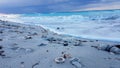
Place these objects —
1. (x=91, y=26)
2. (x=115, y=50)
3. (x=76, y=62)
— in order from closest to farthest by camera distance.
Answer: (x=76, y=62), (x=115, y=50), (x=91, y=26)

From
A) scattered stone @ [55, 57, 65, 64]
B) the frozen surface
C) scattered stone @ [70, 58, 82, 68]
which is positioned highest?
scattered stone @ [55, 57, 65, 64]

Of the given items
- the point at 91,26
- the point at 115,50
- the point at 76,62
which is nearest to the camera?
the point at 76,62

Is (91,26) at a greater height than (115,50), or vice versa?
(115,50)

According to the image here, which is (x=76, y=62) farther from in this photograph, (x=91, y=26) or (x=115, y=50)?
(x=91, y=26)

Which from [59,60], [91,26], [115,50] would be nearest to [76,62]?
[59,60]

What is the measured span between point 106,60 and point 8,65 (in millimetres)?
2033

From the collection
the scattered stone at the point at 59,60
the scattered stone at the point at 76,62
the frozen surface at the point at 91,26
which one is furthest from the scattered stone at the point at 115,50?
the frozen surface at the point at 91,26

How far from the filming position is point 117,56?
4531 mm

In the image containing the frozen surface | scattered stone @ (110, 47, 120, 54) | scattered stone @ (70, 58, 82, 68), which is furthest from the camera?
the frozen surface

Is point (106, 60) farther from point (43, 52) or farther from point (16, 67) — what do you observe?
point (16, 67)

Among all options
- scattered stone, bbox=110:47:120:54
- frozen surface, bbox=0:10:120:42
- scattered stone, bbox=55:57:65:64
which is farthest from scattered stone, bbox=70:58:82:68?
frozen surface, bbox=0:10:120:42

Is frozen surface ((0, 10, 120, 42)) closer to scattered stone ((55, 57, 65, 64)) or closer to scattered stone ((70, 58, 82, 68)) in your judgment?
scattered stone ((70, 58, 82, 68))

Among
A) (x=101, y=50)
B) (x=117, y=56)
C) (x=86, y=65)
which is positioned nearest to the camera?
(x=86, y=65)

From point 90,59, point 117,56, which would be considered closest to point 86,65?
point 90,59
